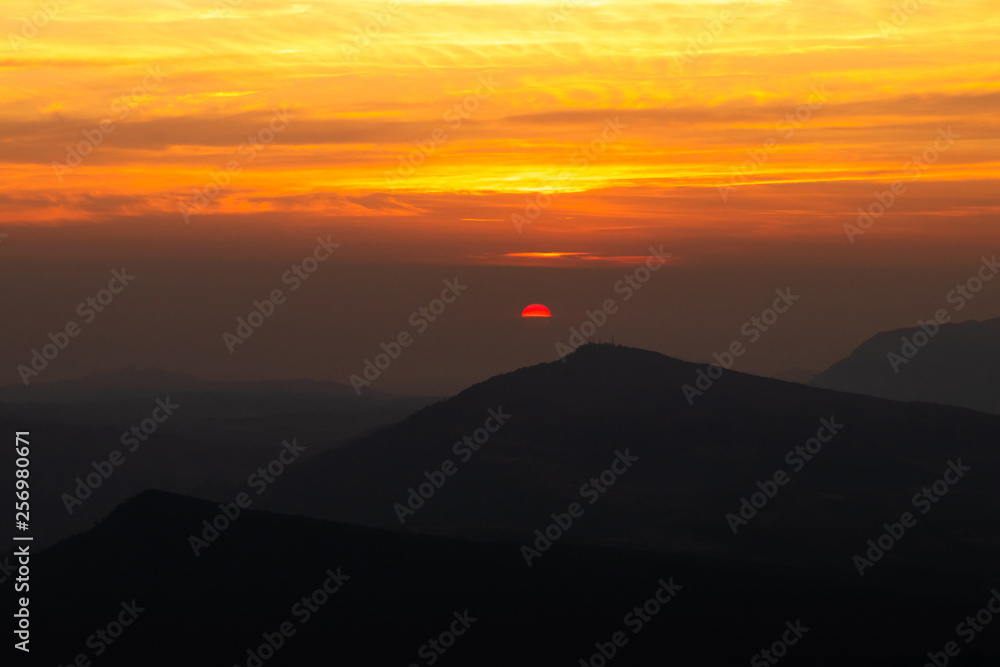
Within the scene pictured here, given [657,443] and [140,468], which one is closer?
[657,443]

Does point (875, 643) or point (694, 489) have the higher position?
point (875, 643)

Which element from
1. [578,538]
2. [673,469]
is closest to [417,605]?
[578,538]

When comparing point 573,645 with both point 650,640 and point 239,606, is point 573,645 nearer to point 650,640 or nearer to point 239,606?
point 650,640

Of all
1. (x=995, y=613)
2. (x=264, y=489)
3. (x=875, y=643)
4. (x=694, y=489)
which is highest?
(x=875, y=643)

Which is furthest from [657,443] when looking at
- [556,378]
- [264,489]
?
[264,489]

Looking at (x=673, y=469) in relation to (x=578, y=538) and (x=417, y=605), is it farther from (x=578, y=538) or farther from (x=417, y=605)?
(x=417, y=605)

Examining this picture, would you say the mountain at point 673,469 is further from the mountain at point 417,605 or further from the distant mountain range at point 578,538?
the mountain at point 417,605

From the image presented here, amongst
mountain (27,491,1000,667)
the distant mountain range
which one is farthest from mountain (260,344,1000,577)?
mountain (27,491,1000,667)
